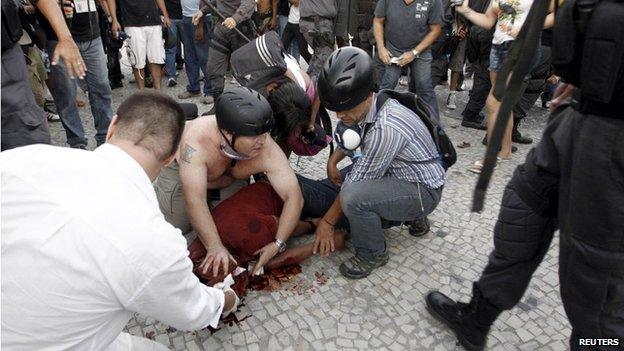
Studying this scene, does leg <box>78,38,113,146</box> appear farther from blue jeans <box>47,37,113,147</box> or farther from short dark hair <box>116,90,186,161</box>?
short dark hair <box>116,90,186,161</box>

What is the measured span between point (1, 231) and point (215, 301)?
777 mm

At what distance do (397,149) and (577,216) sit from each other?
1.00 metres

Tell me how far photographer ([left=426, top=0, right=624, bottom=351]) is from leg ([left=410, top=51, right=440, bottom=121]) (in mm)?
2890

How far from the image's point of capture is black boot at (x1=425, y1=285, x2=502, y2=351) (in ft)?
6.79

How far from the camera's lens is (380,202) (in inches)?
101

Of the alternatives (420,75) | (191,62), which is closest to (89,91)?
(191,62)

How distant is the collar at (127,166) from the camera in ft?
4.48

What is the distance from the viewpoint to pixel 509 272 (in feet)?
6.27

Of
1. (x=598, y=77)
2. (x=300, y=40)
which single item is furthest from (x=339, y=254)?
(x=300, y=40)

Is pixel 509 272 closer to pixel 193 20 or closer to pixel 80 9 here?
pixel 80 9

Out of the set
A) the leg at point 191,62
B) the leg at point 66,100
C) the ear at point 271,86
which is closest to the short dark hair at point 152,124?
the ear at point 271,86

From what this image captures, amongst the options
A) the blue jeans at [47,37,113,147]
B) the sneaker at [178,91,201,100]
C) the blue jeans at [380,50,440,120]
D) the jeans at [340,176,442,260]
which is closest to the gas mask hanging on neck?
the jeans at [340,176,442,260]

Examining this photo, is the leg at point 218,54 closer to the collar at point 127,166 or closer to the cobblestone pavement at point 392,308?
the cobblestone pavement at point 392,308

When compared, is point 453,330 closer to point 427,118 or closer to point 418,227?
point 418,227
